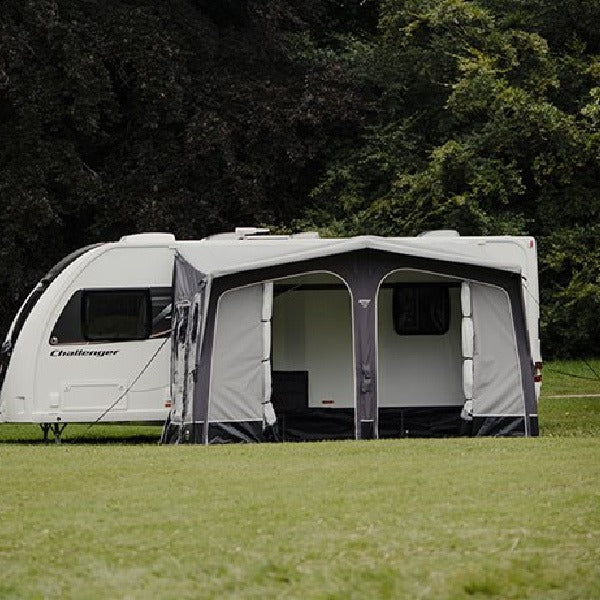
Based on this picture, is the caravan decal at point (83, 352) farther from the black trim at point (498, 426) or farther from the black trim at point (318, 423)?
the black trim at point (498, 426)

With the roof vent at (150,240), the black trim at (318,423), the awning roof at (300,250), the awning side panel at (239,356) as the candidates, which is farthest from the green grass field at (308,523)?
the roof vent at (150,240)

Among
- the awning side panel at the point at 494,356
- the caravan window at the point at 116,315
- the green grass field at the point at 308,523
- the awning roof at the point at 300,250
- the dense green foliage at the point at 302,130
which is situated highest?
the dense green foliage at the point at 302,130

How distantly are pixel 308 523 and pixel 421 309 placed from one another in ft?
32.2

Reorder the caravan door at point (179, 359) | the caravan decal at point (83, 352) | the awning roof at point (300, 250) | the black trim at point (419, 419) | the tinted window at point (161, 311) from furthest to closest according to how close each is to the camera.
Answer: the black trim at point (419, 419) → the tinted window at point (161, 311) → the caravan decal at point (83, 352) → the caravan door at point (179, 359) → the awning roof at point (300, 250)

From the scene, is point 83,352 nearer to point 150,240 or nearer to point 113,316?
point 113,316

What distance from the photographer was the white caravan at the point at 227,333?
18.9 meters

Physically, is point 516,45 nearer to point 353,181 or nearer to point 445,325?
point 353,181

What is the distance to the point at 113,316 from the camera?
1942cm

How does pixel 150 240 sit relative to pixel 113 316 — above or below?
above

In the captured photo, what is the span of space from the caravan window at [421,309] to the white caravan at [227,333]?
0.04ft

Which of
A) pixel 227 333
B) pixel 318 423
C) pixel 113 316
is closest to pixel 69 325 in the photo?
pixel 113 316

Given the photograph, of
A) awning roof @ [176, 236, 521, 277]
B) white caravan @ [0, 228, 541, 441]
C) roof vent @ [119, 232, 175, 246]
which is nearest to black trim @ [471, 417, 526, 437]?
white caravan @ [0, 228, 541, 441]

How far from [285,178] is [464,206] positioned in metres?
3.30

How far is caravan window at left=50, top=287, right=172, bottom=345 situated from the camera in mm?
19250
